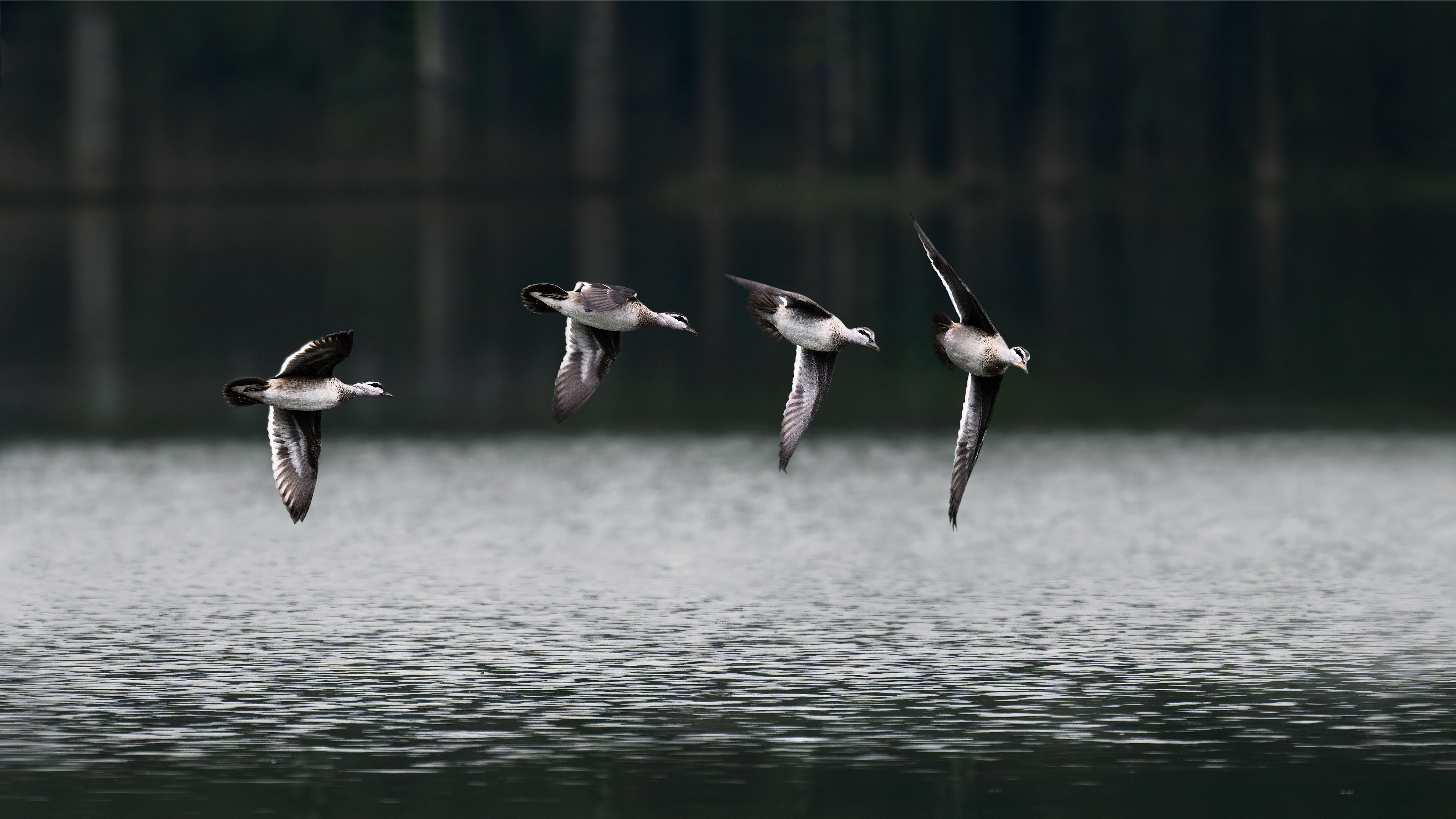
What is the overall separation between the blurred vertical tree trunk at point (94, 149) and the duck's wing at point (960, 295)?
321 feet

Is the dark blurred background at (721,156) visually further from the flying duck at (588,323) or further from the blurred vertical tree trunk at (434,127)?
the flying duck at (588,323)

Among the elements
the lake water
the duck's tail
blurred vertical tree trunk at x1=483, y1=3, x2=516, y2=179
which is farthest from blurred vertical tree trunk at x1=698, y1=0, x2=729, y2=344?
the duck's tail

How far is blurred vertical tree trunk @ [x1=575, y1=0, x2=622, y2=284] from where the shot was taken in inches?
5876

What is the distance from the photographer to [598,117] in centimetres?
15062

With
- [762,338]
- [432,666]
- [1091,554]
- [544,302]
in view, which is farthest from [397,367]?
[544,302]

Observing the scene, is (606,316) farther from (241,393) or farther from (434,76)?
(434,76)

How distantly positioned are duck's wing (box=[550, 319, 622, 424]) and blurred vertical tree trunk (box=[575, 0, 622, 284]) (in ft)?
389

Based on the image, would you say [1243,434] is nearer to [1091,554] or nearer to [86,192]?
[1091,554]

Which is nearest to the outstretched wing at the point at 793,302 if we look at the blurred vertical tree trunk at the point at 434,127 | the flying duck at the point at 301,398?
the flying duck at the point at 301,398

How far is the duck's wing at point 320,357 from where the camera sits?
72.6ft

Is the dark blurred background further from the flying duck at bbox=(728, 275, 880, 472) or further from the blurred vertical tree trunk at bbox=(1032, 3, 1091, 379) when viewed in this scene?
the flying duck at bbox=(728, 275, 880, 472)

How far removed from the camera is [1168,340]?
4134 inches

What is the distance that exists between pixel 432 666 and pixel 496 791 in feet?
30.8

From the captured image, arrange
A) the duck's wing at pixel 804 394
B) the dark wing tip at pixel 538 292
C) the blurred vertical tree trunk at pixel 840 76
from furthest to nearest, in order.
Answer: the blurred vertical tree trunk at pixel 840 76, the duck's wing at pixel 804 394, the dark wing tip at pixel 538 292
